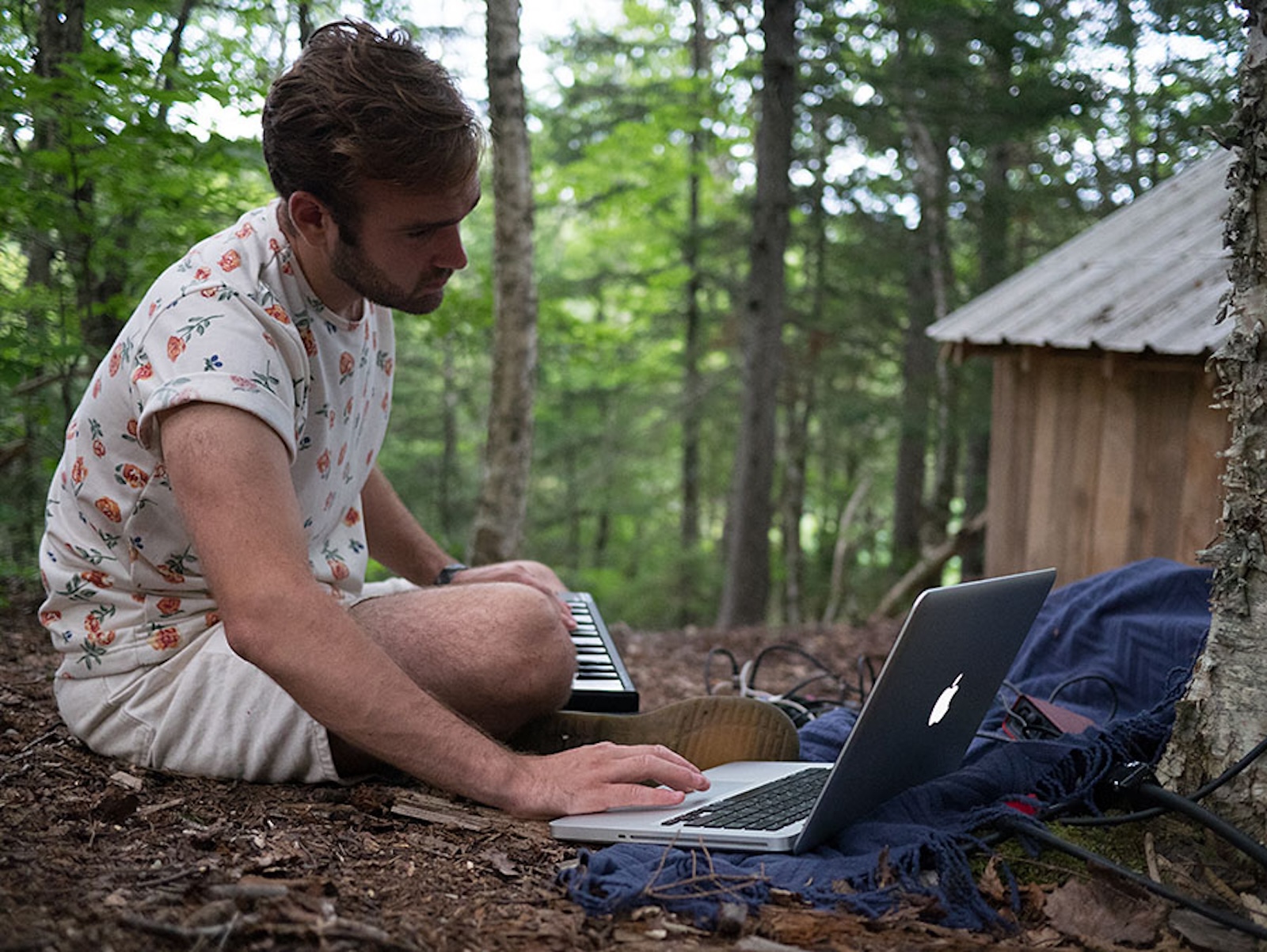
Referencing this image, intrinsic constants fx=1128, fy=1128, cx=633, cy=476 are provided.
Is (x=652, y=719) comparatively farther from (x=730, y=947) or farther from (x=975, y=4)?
(x=975, y=4)

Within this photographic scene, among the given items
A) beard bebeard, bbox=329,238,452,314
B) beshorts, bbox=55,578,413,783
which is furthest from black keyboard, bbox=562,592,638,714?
beard bebeard, bbox=329,238,452,314

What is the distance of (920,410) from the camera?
1348 cm

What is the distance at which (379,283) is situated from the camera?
2646mm

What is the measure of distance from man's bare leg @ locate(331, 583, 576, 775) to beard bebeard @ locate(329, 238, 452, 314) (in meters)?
0.71

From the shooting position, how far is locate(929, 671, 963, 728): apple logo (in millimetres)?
2273

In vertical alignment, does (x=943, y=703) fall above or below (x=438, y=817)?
above

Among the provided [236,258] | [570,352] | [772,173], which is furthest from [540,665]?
[570,352]

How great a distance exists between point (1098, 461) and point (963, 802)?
5081 millimetres

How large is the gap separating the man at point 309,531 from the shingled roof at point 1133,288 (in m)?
4.12

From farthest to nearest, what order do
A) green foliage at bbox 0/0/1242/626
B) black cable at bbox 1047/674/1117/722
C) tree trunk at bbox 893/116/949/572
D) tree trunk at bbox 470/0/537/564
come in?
Result: tree trunk at bbox 893/116/949/572
tree trunk at bbox 470/0/537/564
green foliage at bbox 0/0/1242/626
black cable at bbox 1047/674/1117/722

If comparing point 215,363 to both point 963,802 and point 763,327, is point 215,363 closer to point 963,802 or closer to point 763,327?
point 963,802

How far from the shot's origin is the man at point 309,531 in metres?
2.22

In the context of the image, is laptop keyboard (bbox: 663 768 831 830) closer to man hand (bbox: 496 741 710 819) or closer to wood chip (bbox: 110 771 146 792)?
man hand (bbox: 496 741 710 819)

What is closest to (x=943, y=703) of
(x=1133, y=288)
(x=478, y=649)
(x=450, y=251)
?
(x=478, y=649)
